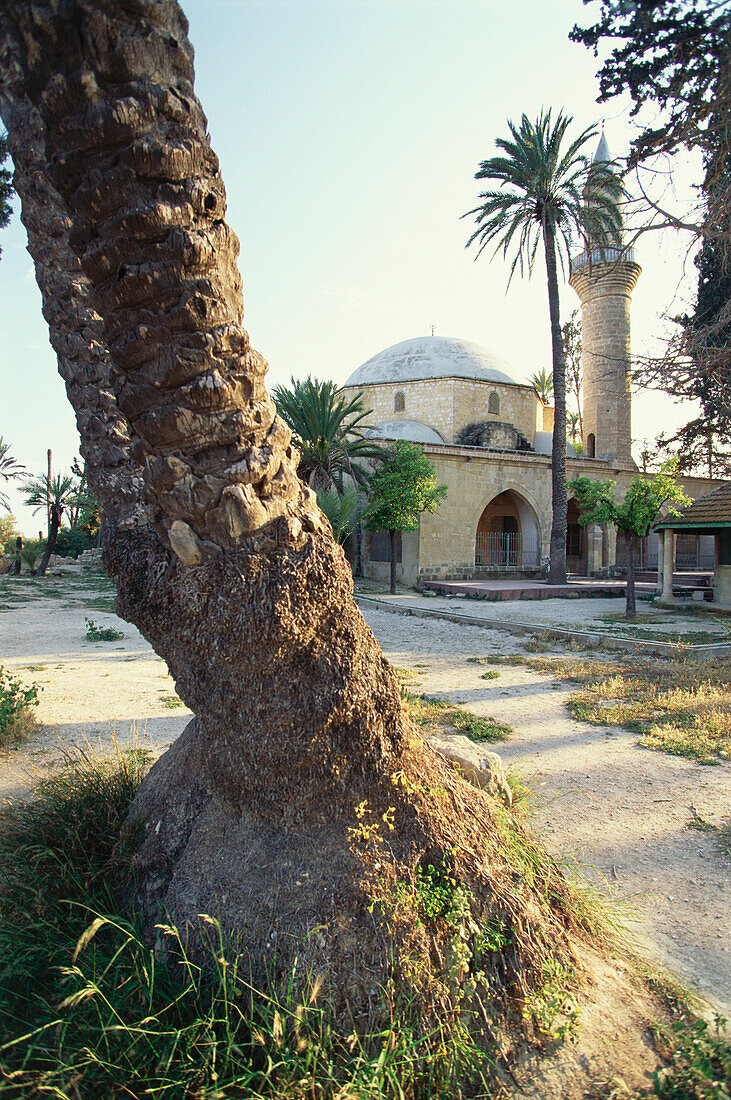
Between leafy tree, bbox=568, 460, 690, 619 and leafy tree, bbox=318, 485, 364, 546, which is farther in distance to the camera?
leafy tree, bbox=318, 485, 364, 546

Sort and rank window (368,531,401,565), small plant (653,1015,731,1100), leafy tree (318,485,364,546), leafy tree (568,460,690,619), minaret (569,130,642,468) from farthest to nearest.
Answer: minaret (569,130,642,468) → window (368,531,401,565) → leafy tree (318,485,364,546) → leafy tree (568,460,690,619) → small plant (653,1015,731,1100)

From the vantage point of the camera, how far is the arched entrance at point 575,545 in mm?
25547

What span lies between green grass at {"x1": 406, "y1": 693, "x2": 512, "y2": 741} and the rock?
149 centimetres

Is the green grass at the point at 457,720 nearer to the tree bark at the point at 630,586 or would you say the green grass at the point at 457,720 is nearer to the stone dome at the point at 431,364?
the tree bark at the point at 630,586

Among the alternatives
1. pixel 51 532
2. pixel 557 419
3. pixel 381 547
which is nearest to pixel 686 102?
pixel 557 419

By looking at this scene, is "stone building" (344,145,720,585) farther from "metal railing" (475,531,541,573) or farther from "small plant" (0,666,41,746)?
"small plant" (0,666,41,746)

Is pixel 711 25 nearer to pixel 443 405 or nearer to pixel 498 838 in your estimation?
pixel 498 838

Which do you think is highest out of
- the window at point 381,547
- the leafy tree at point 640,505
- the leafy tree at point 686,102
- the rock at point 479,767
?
the leafy tree at point 686,102

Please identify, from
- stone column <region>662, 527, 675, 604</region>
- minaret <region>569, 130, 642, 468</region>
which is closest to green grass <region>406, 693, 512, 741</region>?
stone column <region>662, 527, 675, 604</region>

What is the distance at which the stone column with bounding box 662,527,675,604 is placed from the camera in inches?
616

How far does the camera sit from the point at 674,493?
12492 mm

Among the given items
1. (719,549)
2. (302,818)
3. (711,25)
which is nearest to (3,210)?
(711,25)

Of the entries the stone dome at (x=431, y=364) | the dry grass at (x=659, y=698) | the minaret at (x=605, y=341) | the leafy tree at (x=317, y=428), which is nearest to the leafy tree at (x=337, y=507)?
the leafy tree at (x=317, y=428)

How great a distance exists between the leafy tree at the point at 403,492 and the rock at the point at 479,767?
1437 cm
